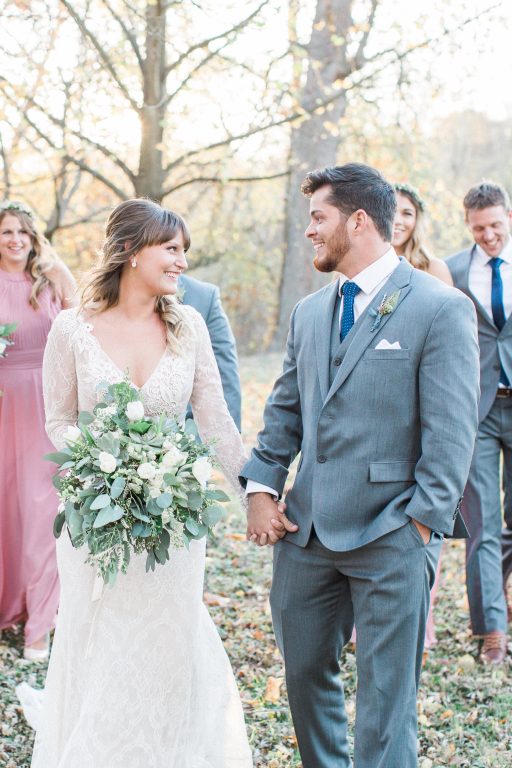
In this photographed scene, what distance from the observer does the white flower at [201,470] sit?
3400 mm

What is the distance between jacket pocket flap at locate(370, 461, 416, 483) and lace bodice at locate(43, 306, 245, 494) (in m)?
0.76

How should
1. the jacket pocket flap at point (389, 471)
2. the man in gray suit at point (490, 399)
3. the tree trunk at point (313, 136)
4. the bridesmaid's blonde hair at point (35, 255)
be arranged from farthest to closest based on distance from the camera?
the tree trunk at point (313, 136)
the bridesmaid's blonde hair at point (35, 255)
the man in gray suit at point (490, 399)
the jacket pocket flap at point (389, 471)

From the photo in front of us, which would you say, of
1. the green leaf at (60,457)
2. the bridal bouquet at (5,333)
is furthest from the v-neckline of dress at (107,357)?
the bridal bouquet at (5,333)

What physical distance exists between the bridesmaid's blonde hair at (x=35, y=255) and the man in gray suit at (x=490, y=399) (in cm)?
267

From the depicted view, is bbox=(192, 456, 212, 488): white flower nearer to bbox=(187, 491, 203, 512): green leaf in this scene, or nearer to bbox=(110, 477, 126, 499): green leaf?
bbox=(187, 491, 203, 512): green leaf

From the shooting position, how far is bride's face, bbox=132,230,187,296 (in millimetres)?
3838

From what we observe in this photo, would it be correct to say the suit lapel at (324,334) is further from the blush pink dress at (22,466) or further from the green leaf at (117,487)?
the blush pink dress at (22,466)

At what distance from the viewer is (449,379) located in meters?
3.15

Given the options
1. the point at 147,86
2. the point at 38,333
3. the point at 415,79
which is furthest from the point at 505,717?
the point at 415,79

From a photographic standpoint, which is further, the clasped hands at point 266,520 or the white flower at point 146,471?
the clasped hands at point 266,520

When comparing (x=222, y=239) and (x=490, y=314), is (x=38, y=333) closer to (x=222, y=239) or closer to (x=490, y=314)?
(x=490, y=314)

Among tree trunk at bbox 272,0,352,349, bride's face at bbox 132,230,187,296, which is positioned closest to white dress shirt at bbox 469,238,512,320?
bride's face at bbox 132,230,187,296

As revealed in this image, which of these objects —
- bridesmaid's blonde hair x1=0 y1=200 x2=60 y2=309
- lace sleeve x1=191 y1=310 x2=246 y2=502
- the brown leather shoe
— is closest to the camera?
lace sleeve x1=191 y1=310 x2=246 y2=502

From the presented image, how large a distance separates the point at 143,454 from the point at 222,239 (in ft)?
63.6
